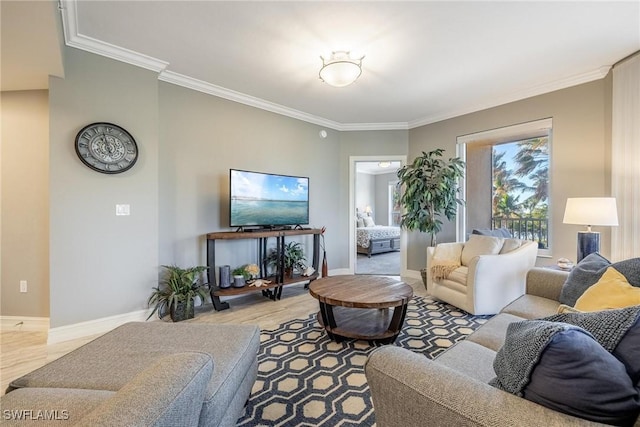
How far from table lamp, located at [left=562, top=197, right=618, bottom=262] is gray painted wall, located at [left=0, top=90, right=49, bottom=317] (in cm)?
535

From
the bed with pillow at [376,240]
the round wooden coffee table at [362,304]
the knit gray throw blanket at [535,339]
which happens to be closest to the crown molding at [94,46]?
the round wooden coffee table at [362,304]

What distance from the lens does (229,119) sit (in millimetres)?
3738

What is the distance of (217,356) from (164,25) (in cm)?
264

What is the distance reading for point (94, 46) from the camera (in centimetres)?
258

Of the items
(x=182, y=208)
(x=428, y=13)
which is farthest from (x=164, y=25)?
(x=428, y=13)

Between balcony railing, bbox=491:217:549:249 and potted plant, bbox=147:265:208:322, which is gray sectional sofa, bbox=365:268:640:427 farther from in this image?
balcony railing, bbox=491:217:549:249

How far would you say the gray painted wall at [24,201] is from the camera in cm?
281

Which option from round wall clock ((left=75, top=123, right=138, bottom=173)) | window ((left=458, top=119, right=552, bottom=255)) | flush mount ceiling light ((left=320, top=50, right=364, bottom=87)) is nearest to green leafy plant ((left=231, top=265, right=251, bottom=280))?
round wall clock ((left=75, top=123, right=138, bottom=173))

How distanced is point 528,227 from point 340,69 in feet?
12.1

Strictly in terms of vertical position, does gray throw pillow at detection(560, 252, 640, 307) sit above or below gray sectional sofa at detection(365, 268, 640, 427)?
above

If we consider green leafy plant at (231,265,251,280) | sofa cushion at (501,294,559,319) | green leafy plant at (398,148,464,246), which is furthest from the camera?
green leafy plant at (398,148,464,246)

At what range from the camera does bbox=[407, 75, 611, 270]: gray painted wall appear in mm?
3090

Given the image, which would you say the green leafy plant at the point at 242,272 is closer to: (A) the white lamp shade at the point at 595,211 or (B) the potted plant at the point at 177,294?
(B) the potted plant at the point at 177,294

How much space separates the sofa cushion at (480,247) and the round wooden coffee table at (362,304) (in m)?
1.30
